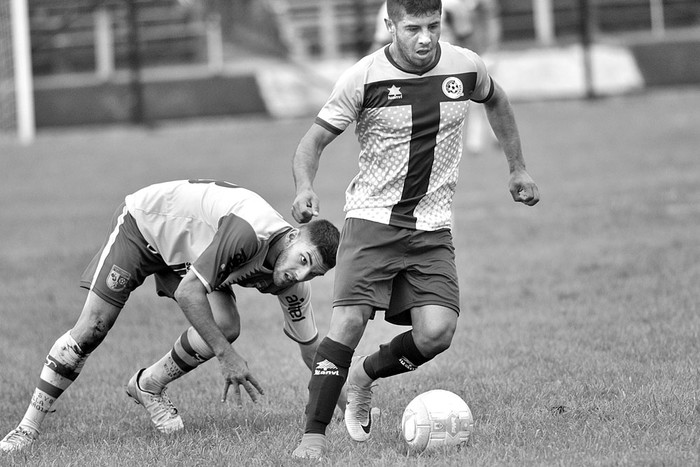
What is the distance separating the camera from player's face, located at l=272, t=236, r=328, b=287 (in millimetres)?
4727

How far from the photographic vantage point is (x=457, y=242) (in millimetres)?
10922

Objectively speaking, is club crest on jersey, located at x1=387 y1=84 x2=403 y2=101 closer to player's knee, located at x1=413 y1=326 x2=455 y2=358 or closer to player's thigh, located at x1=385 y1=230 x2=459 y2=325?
player's thigh, located at x1=385 y1=230 x2=459 y2=325

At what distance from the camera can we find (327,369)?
457 cm

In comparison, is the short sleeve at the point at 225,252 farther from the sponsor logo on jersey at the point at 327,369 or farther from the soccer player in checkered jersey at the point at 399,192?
the sponsor logo on jersey at the point at 327,369

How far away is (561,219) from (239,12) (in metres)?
17.8

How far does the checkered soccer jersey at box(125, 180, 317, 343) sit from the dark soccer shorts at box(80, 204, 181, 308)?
0.17ft

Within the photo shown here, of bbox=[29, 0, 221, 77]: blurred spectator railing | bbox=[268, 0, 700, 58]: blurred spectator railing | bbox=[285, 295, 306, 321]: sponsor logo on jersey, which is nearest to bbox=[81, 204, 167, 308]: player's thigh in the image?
bbox=[285, 295, 306, 321]: sponsor logo on jersey

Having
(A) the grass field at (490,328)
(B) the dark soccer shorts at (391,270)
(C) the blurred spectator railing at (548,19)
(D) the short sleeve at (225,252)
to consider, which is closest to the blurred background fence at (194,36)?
(C) the blurred spectator railing at (548,19)

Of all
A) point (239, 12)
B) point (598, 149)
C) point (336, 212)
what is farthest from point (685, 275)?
point (239, 12)

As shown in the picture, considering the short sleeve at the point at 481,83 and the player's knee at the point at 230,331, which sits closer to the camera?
the short sleeve at the point at 481,83

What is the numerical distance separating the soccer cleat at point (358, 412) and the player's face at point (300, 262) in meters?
0.59

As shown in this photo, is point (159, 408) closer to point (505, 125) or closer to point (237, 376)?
point (237, 376)

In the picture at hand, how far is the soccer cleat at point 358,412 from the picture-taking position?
486cm

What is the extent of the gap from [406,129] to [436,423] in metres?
1.26
